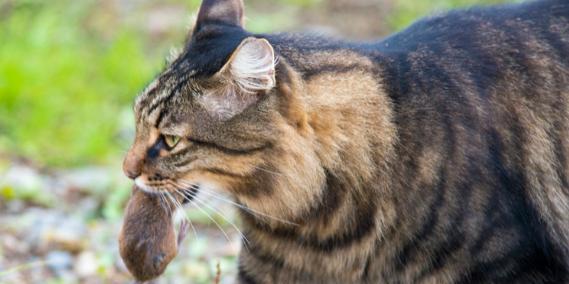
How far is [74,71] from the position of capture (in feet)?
20.4

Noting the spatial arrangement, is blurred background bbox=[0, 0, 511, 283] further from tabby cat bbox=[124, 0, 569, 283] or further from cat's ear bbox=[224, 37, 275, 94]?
cat's ear bbox=[224, 37, 275, 94]

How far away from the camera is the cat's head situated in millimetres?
2875

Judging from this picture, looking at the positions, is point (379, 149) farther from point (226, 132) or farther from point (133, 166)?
point (133, 166)

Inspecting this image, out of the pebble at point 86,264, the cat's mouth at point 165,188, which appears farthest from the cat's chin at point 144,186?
the pebble at point 86,264

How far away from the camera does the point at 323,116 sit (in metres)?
2.95

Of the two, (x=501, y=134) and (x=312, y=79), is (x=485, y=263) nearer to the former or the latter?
(x=501, y=134)

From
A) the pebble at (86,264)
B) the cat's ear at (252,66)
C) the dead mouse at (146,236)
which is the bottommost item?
the pebble at (86,264)

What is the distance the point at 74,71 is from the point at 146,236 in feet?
10.8

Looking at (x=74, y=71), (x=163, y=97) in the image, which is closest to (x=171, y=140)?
(x=163, y=97)

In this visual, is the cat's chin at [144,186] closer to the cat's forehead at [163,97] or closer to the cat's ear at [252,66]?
the cat's forehead at [163,97]

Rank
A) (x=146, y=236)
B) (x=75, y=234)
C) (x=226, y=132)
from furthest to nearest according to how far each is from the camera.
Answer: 1. (x=75, y=234)
2. (x=146, y=236)
3. (x=226, y=132)

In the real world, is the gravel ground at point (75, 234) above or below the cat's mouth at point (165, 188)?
below

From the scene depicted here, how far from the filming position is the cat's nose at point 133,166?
2984 mm

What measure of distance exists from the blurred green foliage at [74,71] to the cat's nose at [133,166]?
7.44ft
